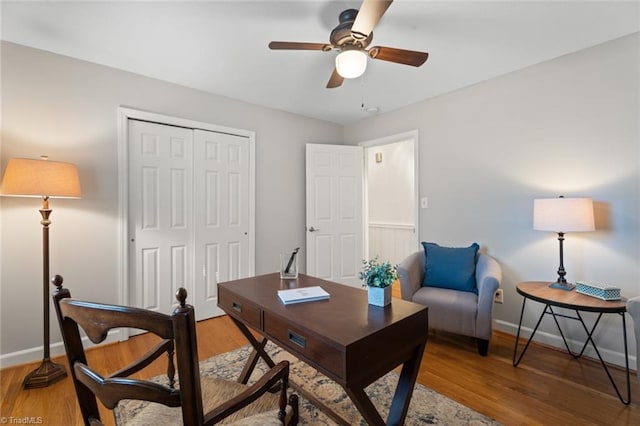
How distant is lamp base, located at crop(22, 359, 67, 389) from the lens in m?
1.91

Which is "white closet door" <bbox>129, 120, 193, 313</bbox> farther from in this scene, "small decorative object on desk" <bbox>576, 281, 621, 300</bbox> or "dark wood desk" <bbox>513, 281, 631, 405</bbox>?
"small decorative object on desk" <bbox>576, 281, 621, 300</bbox>

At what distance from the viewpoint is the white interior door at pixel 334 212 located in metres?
3.81

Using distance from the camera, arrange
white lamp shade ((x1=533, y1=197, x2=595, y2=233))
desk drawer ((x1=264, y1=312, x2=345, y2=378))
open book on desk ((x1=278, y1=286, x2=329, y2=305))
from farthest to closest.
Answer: white lamp shade ((x1=533, y1=197, x2=595, y2=233))
open book on desk ((x1=278, y1=286, x2=329, y2=305))
desk drawer ((x1=264, y1=312, x2=345, y2=378))

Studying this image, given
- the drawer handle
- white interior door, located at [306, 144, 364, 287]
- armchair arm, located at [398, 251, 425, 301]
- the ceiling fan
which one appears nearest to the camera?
the drawer handle

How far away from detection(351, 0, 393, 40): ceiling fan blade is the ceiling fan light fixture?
0.09 m

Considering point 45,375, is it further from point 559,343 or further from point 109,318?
point 559,343

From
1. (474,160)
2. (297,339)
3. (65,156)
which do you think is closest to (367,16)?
(297,339)

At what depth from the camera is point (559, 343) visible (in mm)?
2418

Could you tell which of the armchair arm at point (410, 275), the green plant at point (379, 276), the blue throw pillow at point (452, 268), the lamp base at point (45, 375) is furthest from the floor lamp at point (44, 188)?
the blue throw pillow at point (452, 268)

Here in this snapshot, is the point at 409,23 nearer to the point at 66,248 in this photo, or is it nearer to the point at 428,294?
the point at 428,294

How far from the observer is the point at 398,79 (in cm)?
282

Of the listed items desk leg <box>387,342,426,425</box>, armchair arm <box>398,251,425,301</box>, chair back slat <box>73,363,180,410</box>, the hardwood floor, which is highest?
chair back slat <box>73,363,180,410</box>

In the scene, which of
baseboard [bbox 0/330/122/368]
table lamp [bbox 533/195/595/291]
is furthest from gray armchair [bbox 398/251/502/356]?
baseboard [bbox 0/330/122/368]

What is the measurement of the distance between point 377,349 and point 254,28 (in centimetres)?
214
